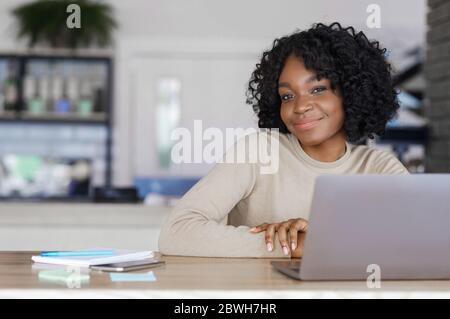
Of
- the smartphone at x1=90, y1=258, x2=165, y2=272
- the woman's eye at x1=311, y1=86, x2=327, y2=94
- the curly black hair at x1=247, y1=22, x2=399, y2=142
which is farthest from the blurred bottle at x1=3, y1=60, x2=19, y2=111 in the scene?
the smartphone at x1=90, y1=258, x2=165, y2=272

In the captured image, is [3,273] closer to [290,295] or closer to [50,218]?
[290,295]

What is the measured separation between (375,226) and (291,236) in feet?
1.32

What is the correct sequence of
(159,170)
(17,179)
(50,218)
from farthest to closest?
(159,170) → (17,179) → (50,218)

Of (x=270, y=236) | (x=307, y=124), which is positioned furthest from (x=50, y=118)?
(x=270, y=236)

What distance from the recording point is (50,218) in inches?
99.2

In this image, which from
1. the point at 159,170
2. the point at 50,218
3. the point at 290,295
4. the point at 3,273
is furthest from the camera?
the point at 159,170

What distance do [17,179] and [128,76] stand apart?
1235 millimetres

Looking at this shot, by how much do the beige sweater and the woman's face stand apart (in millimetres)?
78

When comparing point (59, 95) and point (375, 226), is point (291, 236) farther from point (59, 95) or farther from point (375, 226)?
point (59, 95)

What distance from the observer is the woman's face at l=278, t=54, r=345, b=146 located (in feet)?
6.19

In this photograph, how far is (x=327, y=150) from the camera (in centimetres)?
199

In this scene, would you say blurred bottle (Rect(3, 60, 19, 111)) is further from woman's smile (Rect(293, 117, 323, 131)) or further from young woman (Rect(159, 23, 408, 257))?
woman's smile (Rect(293, 117, 323, 131))
